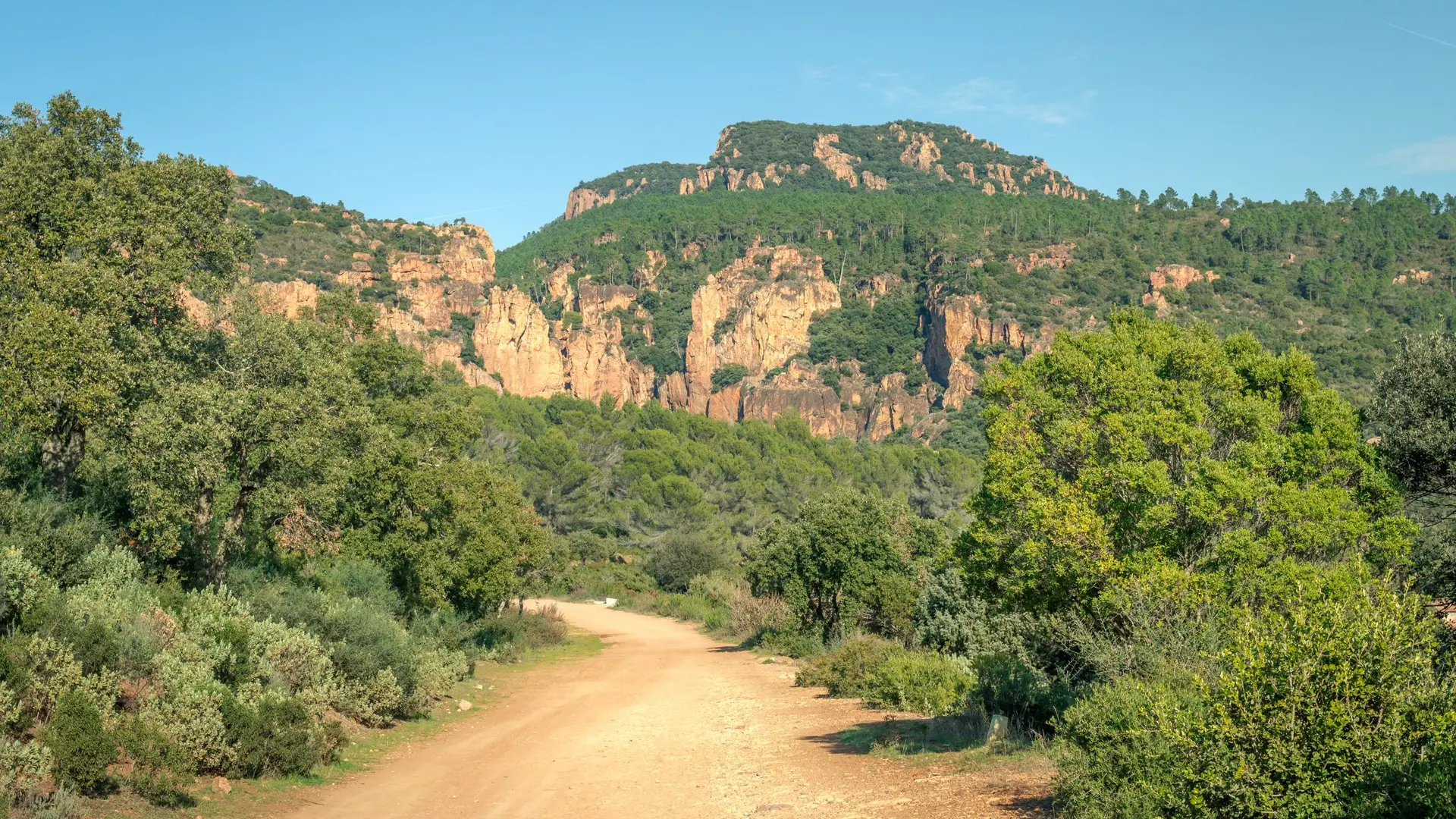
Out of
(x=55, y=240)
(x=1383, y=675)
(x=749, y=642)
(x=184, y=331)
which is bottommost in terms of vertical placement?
(x=749, y=642)

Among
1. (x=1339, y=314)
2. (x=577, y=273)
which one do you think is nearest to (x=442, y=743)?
(x=1339, y=314)

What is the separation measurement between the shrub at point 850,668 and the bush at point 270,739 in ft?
33.4

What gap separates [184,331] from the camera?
16984 mm

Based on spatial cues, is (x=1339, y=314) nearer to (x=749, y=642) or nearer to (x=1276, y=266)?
(x=1276, y=266)

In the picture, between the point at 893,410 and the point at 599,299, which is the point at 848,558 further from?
the point at 599,299

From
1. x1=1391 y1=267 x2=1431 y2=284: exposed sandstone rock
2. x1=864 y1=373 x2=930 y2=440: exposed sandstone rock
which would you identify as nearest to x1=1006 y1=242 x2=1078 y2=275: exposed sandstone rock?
x1=864 y1=373 x2=930 y2=440: exposed sandstone rock

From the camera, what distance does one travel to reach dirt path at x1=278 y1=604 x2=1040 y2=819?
1126cm

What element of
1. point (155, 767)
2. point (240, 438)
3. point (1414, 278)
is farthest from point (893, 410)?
point (155, 767)

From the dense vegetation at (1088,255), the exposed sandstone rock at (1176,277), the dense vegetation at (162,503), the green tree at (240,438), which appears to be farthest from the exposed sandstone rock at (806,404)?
the green tree at (240,438)

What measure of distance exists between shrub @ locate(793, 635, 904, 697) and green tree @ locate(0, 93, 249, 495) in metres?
13.3

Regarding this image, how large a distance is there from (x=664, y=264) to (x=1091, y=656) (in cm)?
16475

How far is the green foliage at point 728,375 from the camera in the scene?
146 m

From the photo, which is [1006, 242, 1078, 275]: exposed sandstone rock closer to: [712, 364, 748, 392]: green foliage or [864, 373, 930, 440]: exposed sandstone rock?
[864, 373, 930, 440]: exposed sandstone rock

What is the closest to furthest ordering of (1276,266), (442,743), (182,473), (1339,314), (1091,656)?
(1091,656)
(182,473)
(442,743)
(1339,314)
(1276,266)
